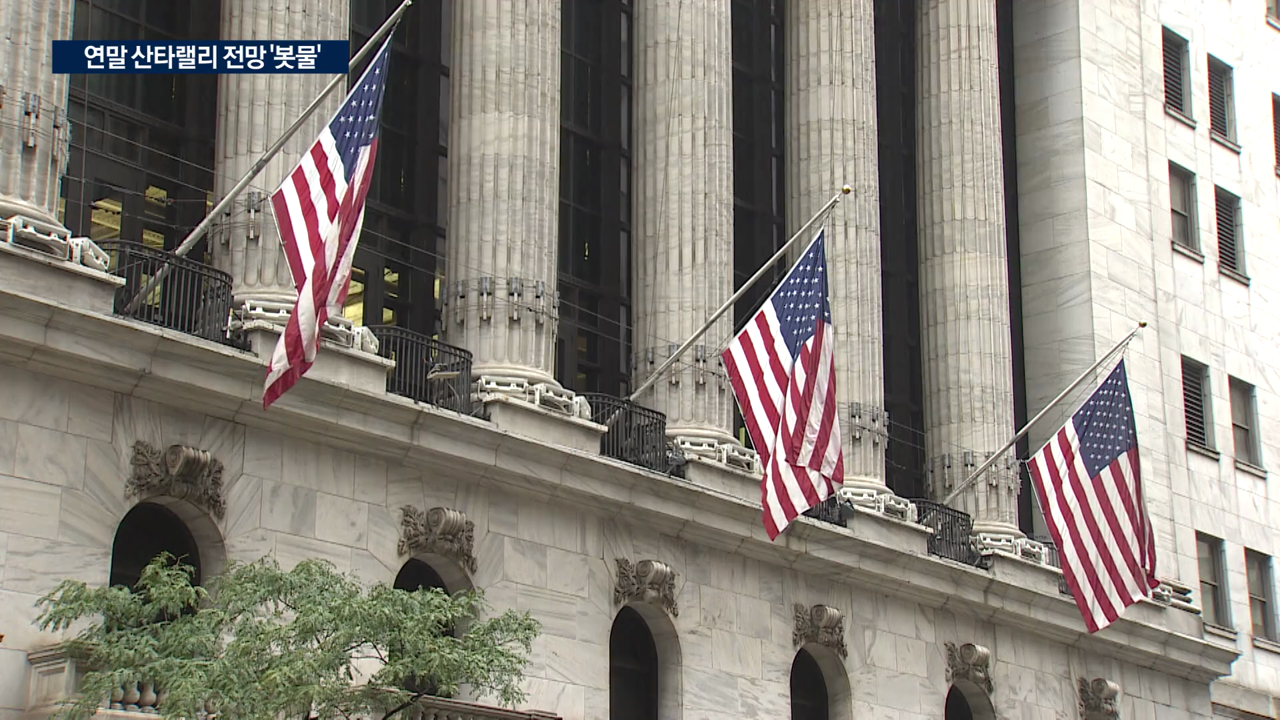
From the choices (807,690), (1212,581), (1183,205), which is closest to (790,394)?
(807,690)

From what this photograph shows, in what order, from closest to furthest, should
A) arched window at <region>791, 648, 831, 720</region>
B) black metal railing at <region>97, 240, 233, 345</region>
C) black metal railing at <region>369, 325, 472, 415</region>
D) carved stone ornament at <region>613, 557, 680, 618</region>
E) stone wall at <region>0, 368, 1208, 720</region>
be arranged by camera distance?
stone wall at <region>0, 368, 1208, 720</region> → black metal railing at <region>97, 240, 233, 345</region> → black metal railing at <region>369, 325, 472, 415</region> → carved stone ornament at <region>613, 557, 680, 618</region> → arched window at <region>791, 648, 831, 720</region>

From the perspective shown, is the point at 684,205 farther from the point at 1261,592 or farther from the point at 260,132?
the point at 1261,592

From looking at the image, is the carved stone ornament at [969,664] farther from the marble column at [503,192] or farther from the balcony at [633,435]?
the marble column at [503,192]

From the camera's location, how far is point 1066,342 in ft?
161

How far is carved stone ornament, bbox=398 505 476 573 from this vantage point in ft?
100

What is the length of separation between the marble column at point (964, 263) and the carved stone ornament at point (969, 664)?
3318mm

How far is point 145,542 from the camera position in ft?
91.4

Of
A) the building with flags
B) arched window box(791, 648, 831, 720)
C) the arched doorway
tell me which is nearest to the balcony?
the building with flags

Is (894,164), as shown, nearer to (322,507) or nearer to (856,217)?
(856,217)

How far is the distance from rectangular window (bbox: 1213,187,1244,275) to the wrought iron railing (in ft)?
69.9

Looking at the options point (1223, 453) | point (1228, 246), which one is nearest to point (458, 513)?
point (1223, 453)

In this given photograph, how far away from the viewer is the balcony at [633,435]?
35.1 m

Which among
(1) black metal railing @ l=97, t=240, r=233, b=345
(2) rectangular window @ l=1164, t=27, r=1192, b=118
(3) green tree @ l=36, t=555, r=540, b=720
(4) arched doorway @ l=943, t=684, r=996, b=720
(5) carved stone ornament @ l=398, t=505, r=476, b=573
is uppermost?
(2) rectangular window @ l=1164, t=27, r=1192, b=118
